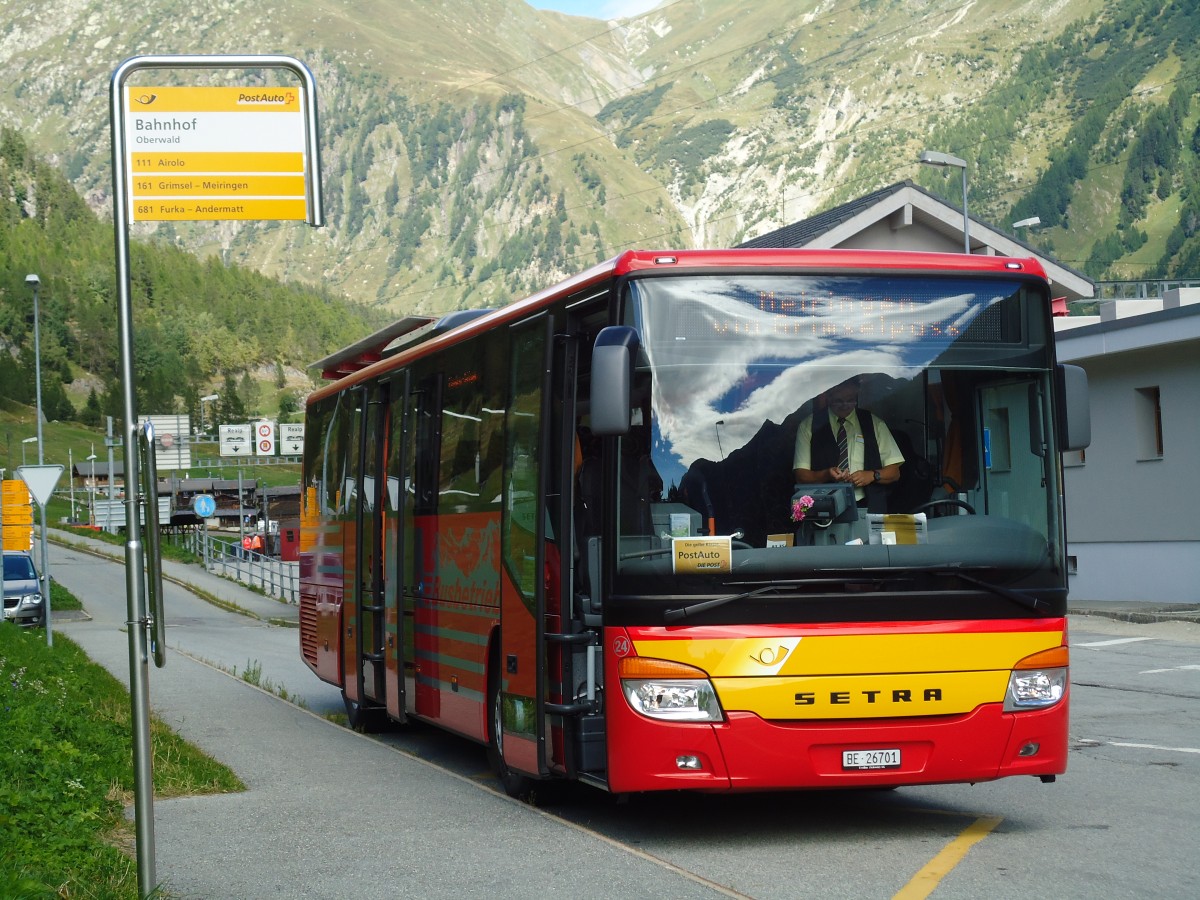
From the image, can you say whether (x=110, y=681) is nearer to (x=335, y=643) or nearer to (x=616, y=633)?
(x=335, y=643)

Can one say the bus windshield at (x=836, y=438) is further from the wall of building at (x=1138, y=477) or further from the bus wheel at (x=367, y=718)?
the wall of building at (x=1138, y=477)

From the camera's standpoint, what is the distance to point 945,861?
24.8 ft

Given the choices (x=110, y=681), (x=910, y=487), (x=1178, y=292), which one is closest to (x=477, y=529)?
(x=910, y=487)

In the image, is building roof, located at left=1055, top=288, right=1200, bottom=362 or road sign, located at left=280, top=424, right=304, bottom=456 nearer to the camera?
building roof, located at left=1055, top=288, right=1200, bottom=362

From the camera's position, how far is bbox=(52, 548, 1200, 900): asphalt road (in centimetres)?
706

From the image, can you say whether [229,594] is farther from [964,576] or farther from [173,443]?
[964,576]

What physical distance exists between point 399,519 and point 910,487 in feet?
17.5

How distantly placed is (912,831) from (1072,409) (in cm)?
227

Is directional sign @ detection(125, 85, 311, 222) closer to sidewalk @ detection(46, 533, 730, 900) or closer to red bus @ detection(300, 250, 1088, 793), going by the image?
red bus @ detection(300, 250, 1088, 793)

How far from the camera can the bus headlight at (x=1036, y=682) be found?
8141 millimetres

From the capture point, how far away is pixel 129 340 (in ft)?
20.3

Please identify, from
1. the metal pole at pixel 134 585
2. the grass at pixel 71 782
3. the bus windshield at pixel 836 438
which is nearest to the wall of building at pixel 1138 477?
the grass at pixel 71 782

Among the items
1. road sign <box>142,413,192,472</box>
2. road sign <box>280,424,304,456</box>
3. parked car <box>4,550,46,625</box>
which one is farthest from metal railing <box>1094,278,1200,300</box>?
road sign <box>280,424,304,456</box>

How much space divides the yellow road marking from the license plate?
48 cm
